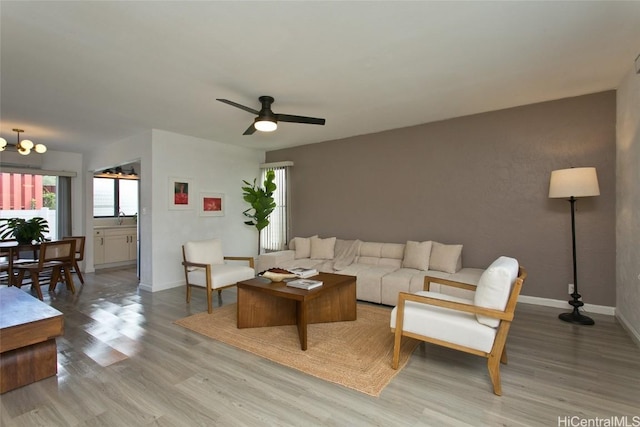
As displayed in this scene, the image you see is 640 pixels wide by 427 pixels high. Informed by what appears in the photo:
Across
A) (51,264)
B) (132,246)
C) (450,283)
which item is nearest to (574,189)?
(450,283)

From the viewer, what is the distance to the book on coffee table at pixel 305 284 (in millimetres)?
3127

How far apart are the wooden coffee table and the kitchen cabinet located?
18.0 ft

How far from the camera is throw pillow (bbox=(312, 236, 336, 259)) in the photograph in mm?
5355

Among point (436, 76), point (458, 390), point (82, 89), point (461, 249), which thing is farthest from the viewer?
point (461, 249)

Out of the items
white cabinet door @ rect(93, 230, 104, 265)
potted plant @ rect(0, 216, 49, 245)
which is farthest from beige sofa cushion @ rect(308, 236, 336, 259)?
white cabinet door @ rect(93, 230, 104, 265)

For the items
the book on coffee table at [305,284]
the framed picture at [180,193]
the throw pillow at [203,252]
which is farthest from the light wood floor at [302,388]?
the framed picture at [180,193]

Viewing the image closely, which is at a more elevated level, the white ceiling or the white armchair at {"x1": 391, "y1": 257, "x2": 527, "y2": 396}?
the white ceiling

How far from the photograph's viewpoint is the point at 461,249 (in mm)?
4336

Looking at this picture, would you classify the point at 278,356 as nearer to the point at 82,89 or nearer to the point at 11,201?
the point at 82,89

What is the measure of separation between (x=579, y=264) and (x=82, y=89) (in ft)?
20.5

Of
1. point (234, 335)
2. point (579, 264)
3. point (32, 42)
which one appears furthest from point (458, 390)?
Answer: point (32, 42)

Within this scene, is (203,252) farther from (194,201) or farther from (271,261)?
(194,201)

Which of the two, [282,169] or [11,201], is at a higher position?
[282,169]

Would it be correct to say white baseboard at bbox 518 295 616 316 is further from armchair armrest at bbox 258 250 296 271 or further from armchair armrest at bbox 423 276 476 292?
armchair armrest at bbox 258 250 296 271
